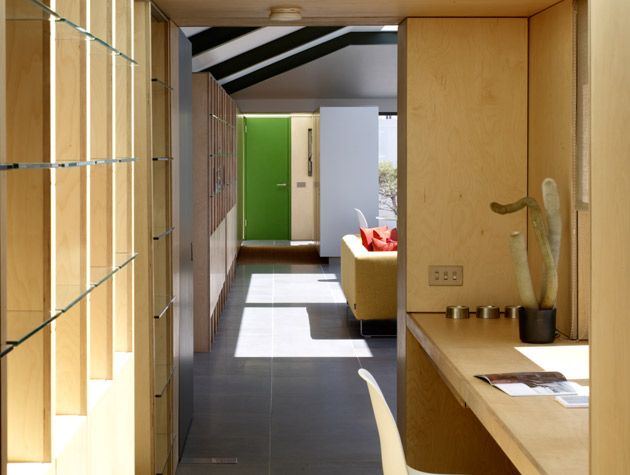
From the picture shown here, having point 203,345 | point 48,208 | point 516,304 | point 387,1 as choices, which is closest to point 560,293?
point 516,304

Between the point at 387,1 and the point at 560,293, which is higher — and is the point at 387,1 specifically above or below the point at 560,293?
above

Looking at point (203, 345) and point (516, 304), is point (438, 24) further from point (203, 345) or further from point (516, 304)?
point (203, 345)

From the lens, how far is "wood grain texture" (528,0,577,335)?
405cm

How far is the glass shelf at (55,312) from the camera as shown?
198cm

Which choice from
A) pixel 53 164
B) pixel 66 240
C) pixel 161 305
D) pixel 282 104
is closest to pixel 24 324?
pixel 53 164

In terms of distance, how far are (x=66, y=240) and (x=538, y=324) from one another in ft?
6.61

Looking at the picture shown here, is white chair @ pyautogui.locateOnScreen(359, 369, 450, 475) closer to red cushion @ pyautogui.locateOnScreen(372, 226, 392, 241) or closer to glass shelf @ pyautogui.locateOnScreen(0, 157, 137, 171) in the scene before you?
glass shelf @ pyautogui.locateOnScreen(0, 157, 137, 171)

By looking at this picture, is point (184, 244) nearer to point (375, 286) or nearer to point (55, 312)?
point (55, 312)

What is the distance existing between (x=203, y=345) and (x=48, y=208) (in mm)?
5790

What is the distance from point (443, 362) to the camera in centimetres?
359

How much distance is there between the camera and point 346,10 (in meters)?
4.36

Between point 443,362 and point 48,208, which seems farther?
point 443,362

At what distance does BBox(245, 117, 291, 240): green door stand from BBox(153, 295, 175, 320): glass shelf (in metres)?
12.9

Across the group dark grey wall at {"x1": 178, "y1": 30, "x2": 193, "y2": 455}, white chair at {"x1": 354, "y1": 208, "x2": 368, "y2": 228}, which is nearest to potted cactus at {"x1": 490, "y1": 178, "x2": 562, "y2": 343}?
dark grey wall at {"x1": 178, "y1": 30, "x2": 193, "y2": 455}
